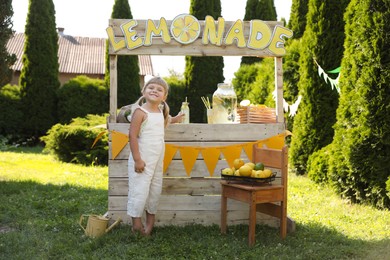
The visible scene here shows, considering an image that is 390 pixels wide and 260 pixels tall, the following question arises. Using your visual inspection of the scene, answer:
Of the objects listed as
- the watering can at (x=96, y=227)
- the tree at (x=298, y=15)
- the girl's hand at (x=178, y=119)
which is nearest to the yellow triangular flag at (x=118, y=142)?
the girl's hand at (x=178, y=119)

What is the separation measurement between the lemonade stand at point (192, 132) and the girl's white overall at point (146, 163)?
1.25ft

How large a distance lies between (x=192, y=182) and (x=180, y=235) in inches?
25.2

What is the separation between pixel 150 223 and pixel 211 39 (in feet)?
6.73

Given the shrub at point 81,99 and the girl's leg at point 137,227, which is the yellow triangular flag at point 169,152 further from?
the shrub at point 81,99

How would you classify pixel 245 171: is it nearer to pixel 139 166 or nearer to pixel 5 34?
pixel 139 166

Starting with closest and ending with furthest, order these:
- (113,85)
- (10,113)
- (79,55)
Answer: (113,85), (10,113), (79,55)

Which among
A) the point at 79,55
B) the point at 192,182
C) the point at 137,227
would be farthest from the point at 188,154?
the point at 79,55

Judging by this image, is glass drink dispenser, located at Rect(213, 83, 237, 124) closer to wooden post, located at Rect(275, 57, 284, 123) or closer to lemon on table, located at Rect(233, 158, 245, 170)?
wooden post, located at Rect(275, 57, 284, 123)

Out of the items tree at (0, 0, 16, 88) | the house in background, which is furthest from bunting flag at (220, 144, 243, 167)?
the house in background

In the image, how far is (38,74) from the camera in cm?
1630

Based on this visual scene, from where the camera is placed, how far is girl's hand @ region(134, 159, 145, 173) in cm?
456

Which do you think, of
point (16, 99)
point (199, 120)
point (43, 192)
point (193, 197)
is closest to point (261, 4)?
point (199, 120)

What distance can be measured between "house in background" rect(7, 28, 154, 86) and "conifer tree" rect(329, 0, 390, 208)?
22559 mm

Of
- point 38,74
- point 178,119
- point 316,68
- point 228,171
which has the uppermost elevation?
point 316,68
